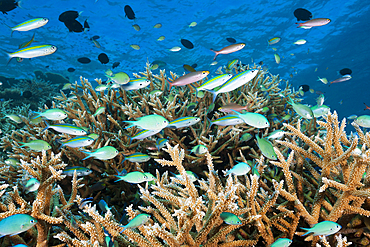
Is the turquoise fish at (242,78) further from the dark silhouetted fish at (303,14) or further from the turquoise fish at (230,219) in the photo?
the dark silhouetted fish at (303,14)

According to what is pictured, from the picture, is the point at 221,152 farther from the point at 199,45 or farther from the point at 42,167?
the point at 199,45

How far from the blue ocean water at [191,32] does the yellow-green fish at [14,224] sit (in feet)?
74.1

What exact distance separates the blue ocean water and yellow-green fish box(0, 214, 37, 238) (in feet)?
74.1

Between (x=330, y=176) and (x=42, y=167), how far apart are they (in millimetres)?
3158

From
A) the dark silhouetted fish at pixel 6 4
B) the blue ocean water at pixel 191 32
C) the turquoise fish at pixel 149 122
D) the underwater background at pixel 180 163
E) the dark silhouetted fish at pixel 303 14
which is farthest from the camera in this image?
the blue ocean water at pixel 191 32

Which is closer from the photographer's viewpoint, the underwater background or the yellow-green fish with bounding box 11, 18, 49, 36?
the underwater background

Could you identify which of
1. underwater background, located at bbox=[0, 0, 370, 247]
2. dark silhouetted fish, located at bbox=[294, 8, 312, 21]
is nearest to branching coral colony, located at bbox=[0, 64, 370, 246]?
underwater background, located at bbox=[0, 0, 370, 247]

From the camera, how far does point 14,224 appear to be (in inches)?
57.6

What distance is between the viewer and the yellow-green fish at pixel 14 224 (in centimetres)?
144

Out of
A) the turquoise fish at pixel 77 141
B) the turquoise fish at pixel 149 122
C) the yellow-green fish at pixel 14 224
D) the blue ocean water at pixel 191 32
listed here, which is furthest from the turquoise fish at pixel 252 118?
the blue ocean water at pixel 191 32

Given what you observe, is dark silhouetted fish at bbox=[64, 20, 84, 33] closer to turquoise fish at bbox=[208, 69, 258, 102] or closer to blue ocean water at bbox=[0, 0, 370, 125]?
turquoise fish at bbox=[208, 69, 258, 102]

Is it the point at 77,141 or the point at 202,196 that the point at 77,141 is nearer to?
the point at 77,141

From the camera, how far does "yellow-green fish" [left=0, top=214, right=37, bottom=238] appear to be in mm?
1437

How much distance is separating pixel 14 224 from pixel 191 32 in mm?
28895
